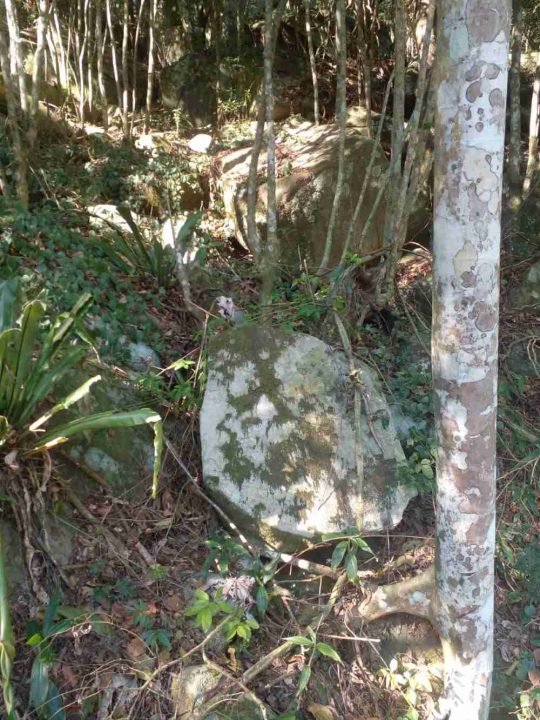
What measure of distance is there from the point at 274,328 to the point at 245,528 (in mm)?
1182

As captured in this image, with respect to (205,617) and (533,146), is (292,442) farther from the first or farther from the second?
(533,146)

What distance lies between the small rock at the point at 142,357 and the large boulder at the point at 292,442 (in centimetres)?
53

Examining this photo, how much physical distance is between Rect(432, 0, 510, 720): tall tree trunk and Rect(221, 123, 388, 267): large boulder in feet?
10.5

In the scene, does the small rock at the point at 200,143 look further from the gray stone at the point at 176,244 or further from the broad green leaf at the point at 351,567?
the broad green leaf at the point at 351,567

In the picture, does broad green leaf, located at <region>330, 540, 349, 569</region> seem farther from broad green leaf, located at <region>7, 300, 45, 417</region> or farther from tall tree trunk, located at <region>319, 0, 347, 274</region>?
tall tree trunk, located at <region>319, 0, 347, 274</region>

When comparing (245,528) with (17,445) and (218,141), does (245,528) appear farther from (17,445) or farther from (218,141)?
(218,141)

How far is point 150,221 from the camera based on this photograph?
569cm

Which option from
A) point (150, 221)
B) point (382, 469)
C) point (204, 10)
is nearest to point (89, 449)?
point (382, 469)

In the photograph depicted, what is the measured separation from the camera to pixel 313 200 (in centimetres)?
532

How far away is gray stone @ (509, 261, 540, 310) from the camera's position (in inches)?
188

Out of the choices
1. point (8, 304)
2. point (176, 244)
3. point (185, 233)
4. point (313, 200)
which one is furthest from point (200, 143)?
point (8, 304)

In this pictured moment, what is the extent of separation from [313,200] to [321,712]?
4230 millimetres

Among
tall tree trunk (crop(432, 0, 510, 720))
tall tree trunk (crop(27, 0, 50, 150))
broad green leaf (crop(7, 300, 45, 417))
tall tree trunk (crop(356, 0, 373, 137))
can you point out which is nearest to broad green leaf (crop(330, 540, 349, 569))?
tall tree trunk (crop(432, 0, 510, 720))

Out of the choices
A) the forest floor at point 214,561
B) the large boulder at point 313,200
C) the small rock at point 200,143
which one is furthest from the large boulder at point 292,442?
the small rock at point 200,143
